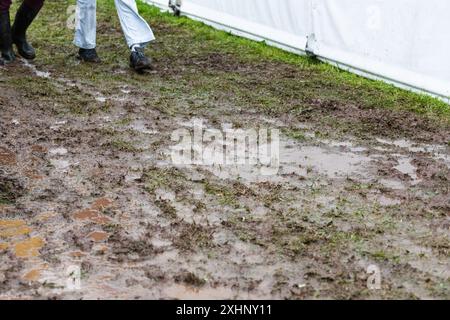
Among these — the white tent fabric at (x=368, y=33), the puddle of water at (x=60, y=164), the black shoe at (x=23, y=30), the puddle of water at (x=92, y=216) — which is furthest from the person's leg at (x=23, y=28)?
the puddle of water at (x=92, y=216)

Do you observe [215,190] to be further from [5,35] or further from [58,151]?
[5,35]

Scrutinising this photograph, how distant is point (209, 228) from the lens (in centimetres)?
396

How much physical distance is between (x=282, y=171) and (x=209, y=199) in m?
0.62

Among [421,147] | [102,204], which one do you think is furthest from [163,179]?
[421,147]

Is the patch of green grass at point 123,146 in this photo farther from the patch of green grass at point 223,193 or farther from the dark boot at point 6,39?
the dark boot at point 6,39

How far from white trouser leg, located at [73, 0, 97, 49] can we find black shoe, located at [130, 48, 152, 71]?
483 millimetres

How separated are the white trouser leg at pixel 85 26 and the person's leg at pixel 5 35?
0.58 metres

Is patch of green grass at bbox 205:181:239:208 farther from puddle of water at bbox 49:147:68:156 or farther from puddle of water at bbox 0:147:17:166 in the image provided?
puddle of water at bbox 0:147:17:166

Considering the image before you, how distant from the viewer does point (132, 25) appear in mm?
7207

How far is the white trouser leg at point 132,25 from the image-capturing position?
7.17 meters

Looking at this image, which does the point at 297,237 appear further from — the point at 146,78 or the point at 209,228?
the point at 146,78

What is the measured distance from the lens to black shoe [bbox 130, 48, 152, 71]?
712 cm

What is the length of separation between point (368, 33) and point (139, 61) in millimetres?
1989

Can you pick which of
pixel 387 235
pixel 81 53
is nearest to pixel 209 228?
pixel 387 235
